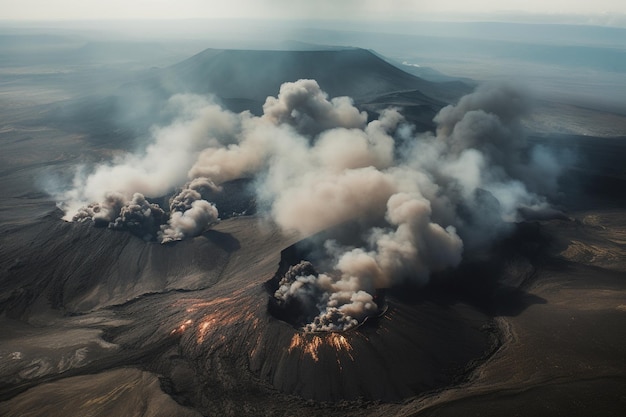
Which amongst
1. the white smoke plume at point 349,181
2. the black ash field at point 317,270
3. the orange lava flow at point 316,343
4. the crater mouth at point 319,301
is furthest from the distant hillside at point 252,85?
the orange lava flow at point 316,343

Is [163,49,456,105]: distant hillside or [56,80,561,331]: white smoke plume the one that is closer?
[56,80,561,331]: white smoke plume

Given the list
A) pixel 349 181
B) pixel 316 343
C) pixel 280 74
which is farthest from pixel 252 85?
pixel 316 343

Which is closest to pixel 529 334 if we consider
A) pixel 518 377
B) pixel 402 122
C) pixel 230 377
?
pixel 518 377

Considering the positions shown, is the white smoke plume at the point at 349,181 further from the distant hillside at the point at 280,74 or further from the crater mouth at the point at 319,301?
the distant hillside at the point at 280,74

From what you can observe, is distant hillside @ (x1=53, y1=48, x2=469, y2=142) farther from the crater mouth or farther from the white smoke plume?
the crater mouth

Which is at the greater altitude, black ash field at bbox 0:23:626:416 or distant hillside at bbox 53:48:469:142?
distant hillside at bbox 53:48:469:142

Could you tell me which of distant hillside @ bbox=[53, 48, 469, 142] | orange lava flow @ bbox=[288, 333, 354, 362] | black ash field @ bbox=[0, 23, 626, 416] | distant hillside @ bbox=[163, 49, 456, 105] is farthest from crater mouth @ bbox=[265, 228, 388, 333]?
distant hillside @ bbox=[163, 49, 456, 105]
